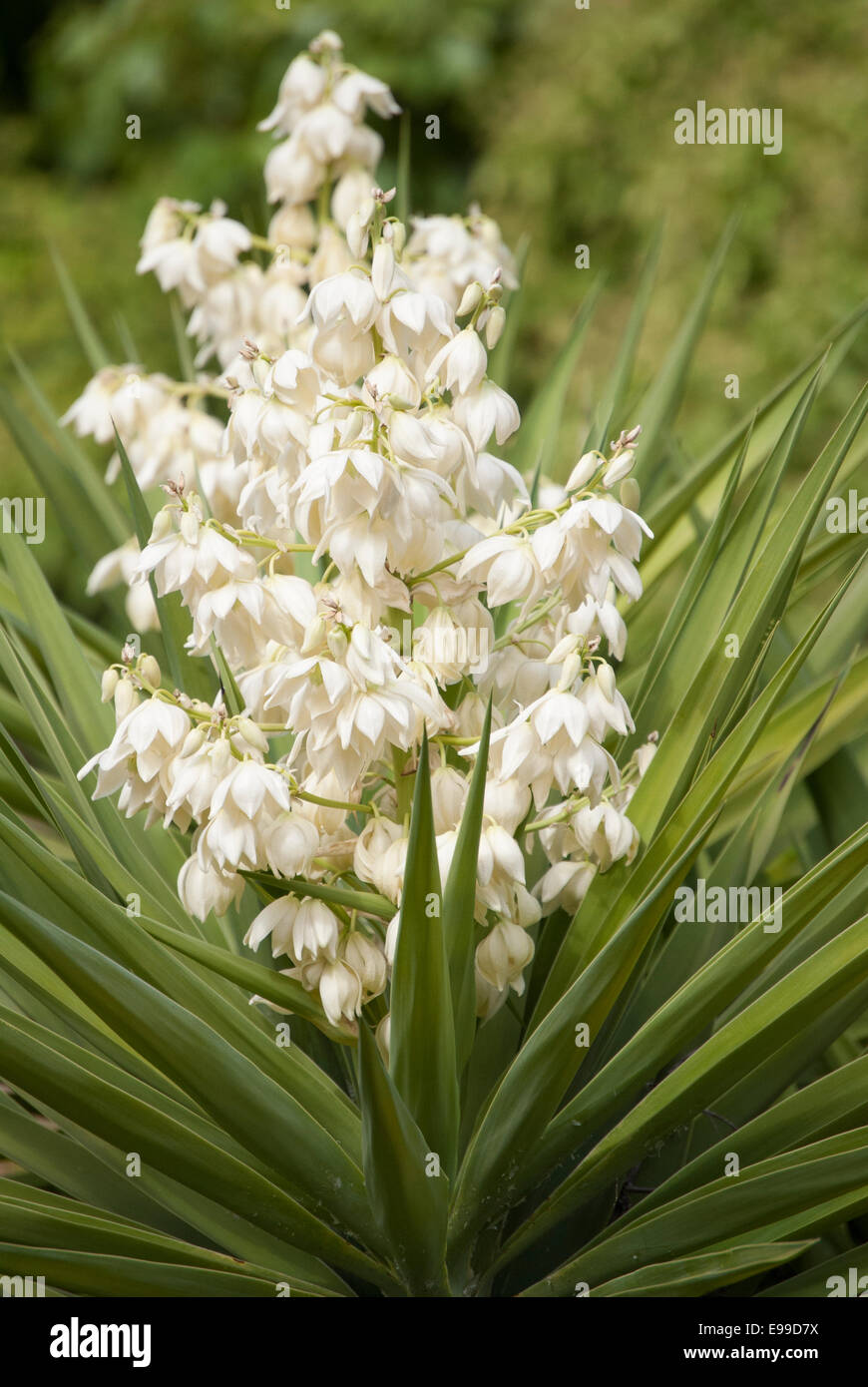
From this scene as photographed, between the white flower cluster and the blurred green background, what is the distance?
2412mm

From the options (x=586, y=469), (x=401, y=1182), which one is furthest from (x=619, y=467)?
(x=401, y=1182)

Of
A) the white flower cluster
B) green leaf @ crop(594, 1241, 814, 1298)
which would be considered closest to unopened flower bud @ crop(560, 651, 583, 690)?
the white flower cluster

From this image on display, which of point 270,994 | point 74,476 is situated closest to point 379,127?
point 74,476

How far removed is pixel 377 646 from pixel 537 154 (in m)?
3.06

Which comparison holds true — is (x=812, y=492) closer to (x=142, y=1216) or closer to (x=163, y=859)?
(x=163, y=859)

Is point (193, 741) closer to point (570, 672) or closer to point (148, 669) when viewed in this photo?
point (148, 669)

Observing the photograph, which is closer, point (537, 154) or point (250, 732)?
point (250, 732)

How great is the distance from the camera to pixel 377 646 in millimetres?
781

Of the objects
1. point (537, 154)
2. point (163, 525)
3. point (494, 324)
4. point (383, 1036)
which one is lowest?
point (383, 1036)

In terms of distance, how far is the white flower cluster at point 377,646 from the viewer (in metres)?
0.79

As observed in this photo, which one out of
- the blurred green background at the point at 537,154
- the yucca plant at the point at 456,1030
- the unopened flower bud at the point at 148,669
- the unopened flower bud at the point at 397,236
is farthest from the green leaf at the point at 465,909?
the blurred green background at the point at 537,154

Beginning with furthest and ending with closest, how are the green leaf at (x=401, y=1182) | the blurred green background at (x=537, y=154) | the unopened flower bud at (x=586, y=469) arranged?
the blurred green background at (x=537, y=154)
the unopened flower bud at (x=586, y=469)
the green leaf at (x=401, y=1182)

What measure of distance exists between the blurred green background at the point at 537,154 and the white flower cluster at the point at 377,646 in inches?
95.0

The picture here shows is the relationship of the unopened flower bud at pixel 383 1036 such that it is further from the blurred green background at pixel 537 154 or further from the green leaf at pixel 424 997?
the blurred green background at pixel 537 154
